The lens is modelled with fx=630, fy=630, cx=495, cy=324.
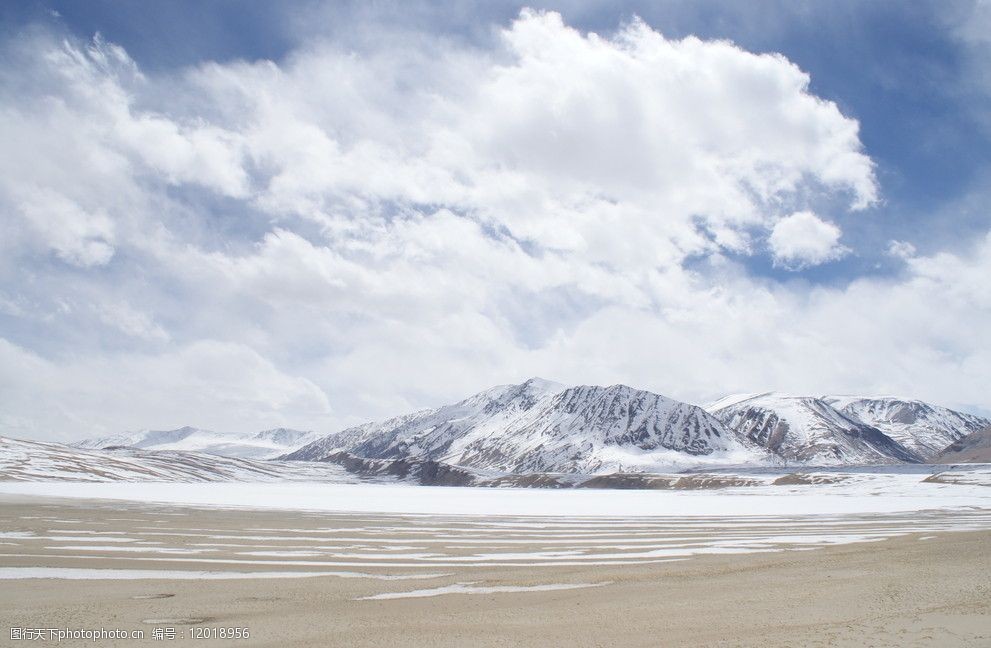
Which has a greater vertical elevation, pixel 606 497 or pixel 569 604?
pixel 569 604

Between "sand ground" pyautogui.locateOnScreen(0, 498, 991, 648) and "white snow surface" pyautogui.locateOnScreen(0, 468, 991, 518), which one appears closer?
"sand ground" pyautogui.locateOnScreen(0, 498, 991, 648)

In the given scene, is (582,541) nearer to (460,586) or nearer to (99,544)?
(460,586)

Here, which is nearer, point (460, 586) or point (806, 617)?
point (806, 617)

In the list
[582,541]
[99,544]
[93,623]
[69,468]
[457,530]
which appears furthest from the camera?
[69,468]

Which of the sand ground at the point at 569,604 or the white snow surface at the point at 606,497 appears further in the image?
the white snow surface at the point at 606,497

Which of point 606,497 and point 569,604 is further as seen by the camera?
point 606,497

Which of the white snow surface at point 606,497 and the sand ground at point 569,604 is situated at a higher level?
the sand ground at point 569,604

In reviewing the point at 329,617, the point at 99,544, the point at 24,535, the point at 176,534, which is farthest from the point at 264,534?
the point at 329,617

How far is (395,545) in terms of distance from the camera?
28828mm

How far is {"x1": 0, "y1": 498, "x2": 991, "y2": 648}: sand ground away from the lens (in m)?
12.3

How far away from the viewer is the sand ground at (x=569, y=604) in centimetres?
1226

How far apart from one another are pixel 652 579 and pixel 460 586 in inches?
228

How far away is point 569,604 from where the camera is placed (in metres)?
A: 15.2

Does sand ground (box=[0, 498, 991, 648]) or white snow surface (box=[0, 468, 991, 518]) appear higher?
sand ground (box=[0, 498, 991, 648])
